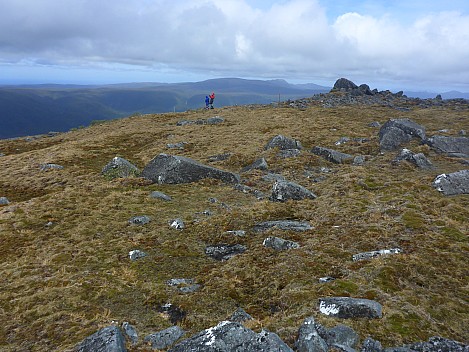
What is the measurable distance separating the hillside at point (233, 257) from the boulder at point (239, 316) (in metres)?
0.34

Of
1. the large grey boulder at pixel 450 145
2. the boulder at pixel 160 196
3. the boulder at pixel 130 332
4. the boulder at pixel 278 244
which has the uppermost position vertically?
the large grey boulder at pixel 450 145

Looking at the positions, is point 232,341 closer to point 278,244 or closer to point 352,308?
point 352,308

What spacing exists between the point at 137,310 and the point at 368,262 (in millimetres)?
8826

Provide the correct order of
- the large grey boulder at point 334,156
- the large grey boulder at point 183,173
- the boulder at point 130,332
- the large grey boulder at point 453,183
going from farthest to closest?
the large grey boulder at point 334,156
the large grey boulder at point 183,173
the large grey boulder at point 453,183
the boulder at point 130,332

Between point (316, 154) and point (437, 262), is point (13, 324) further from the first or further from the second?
point (316, 154)

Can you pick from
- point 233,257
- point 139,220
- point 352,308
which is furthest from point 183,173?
point 352,308

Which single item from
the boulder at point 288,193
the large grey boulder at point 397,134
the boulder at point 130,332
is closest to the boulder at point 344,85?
the large grey boulder at point 397,134

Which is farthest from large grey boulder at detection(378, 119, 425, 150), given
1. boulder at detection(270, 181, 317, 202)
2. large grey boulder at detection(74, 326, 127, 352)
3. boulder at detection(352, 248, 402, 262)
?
large grey boulder at detection(74, 326, 127, 352)

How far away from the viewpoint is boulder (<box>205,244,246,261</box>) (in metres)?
14.2

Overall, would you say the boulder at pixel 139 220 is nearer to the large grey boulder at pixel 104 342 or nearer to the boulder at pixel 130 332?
the boulder at pixel 130 332

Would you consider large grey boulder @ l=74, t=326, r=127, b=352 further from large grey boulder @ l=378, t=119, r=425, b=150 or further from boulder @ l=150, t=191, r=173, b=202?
large grey boulder @ l=378, t=119, r=425, b=150

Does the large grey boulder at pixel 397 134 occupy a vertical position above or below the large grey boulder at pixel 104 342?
above

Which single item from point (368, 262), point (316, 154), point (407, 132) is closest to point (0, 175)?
point (316, 154)

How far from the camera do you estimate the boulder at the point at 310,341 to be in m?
7.73
